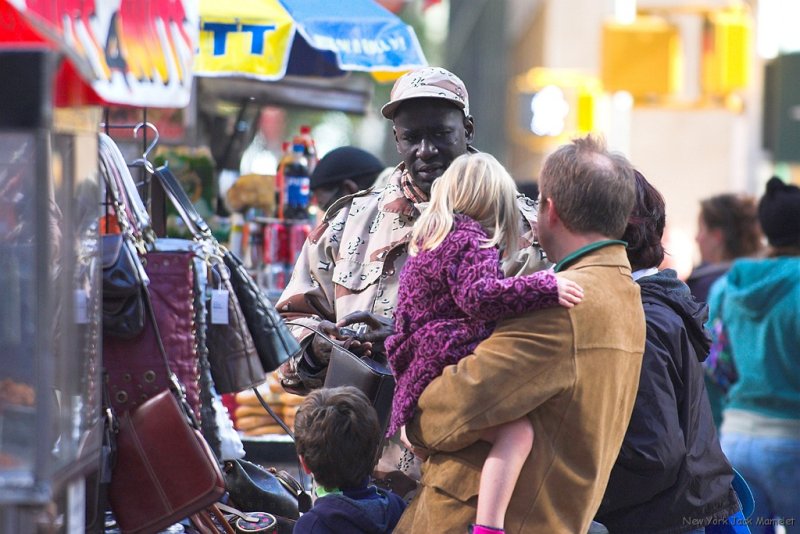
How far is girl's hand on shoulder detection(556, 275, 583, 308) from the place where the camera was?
3.27m

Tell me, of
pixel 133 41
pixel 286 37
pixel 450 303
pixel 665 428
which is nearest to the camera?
pixel 450 303

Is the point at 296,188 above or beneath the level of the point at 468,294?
above

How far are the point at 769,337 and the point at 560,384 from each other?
3.37m

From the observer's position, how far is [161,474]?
3.88 m

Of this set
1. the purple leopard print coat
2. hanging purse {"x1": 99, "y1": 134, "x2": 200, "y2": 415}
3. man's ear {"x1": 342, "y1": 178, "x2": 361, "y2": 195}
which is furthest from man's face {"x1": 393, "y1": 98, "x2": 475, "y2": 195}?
man's ear {"x1": 342, "y1": 178, "x2": 361, "y2": 195}

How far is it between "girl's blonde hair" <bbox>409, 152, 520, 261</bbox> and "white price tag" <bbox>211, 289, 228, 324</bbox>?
1.18 meters

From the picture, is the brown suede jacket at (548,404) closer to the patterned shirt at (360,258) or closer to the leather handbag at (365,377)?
the leather handbag at (365,377)

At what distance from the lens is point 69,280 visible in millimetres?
2902

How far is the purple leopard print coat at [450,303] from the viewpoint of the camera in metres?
3.30

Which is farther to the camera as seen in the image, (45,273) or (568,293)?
(568,293)

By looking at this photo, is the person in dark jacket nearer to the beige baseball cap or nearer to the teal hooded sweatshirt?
the beige baseball cap

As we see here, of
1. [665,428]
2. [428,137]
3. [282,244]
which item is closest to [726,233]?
[282,244]

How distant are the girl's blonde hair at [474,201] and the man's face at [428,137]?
0.87 m

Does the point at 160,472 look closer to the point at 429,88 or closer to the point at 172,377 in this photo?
the point at 172,377
